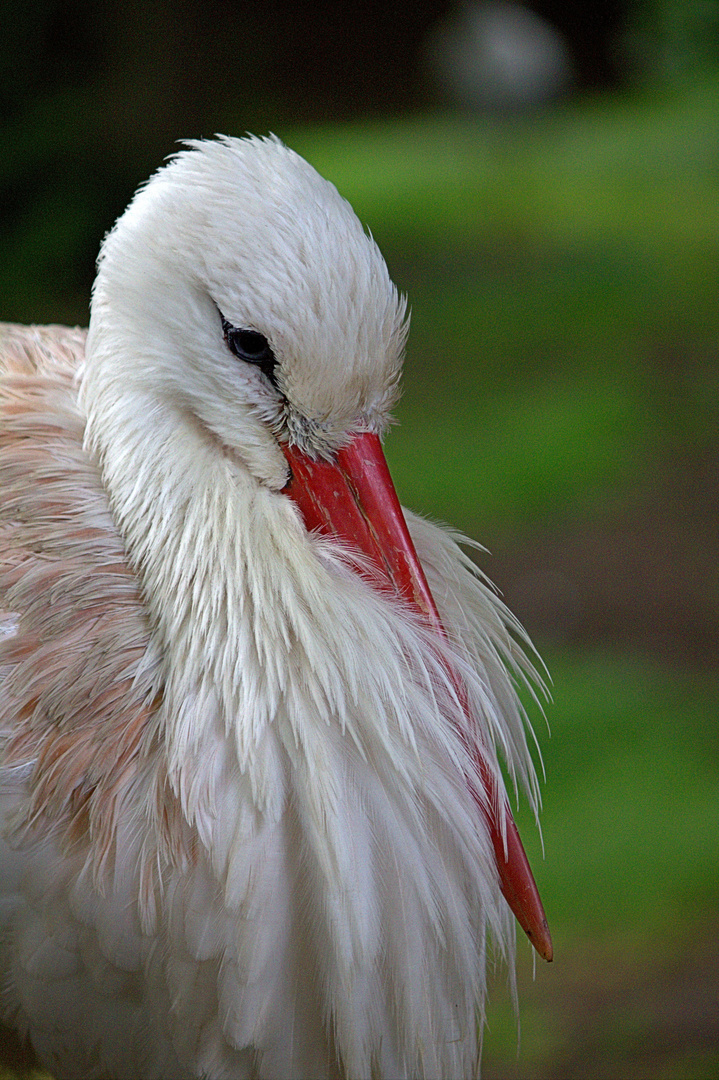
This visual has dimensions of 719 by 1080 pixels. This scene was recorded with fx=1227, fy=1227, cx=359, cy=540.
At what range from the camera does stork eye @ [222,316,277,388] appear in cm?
94

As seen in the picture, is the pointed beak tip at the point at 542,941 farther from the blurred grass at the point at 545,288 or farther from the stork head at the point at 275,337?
the blurred grass at the point at 545,288

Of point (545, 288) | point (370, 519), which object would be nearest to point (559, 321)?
point (545, 288)

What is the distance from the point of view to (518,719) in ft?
3.54

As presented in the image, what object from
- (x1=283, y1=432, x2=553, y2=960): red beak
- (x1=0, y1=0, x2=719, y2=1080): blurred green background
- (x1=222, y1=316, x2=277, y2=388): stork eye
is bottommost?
(x1=0, y1=0, x2=719, y2=1080): blurred green background

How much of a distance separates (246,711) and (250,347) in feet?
0.93

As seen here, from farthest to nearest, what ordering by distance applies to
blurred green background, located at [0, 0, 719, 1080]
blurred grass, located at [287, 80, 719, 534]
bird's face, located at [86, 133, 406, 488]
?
blurred grass, located at [287, 80, 719, 534] < blurred green background, located at [0, 0, 719, 1080] < bird's face, located at [86, 133, 406, 488]

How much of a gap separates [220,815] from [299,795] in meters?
0.06

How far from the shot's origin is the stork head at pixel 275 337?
92 centimetres

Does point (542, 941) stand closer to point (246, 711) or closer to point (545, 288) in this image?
point (246, 711)

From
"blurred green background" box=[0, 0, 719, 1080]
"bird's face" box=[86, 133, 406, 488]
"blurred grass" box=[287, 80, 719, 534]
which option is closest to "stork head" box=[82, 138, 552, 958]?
"bird's face" box=[86, 133, 406, 488]

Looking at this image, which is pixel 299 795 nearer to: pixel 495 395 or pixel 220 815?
pixel 220 815

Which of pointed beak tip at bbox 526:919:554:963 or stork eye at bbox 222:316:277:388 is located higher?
stork eye at bbox 222:316:277:388

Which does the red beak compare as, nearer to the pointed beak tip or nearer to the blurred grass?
the pointed beak tip

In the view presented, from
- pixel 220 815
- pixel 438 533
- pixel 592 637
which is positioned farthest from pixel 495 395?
pixel 220 815
